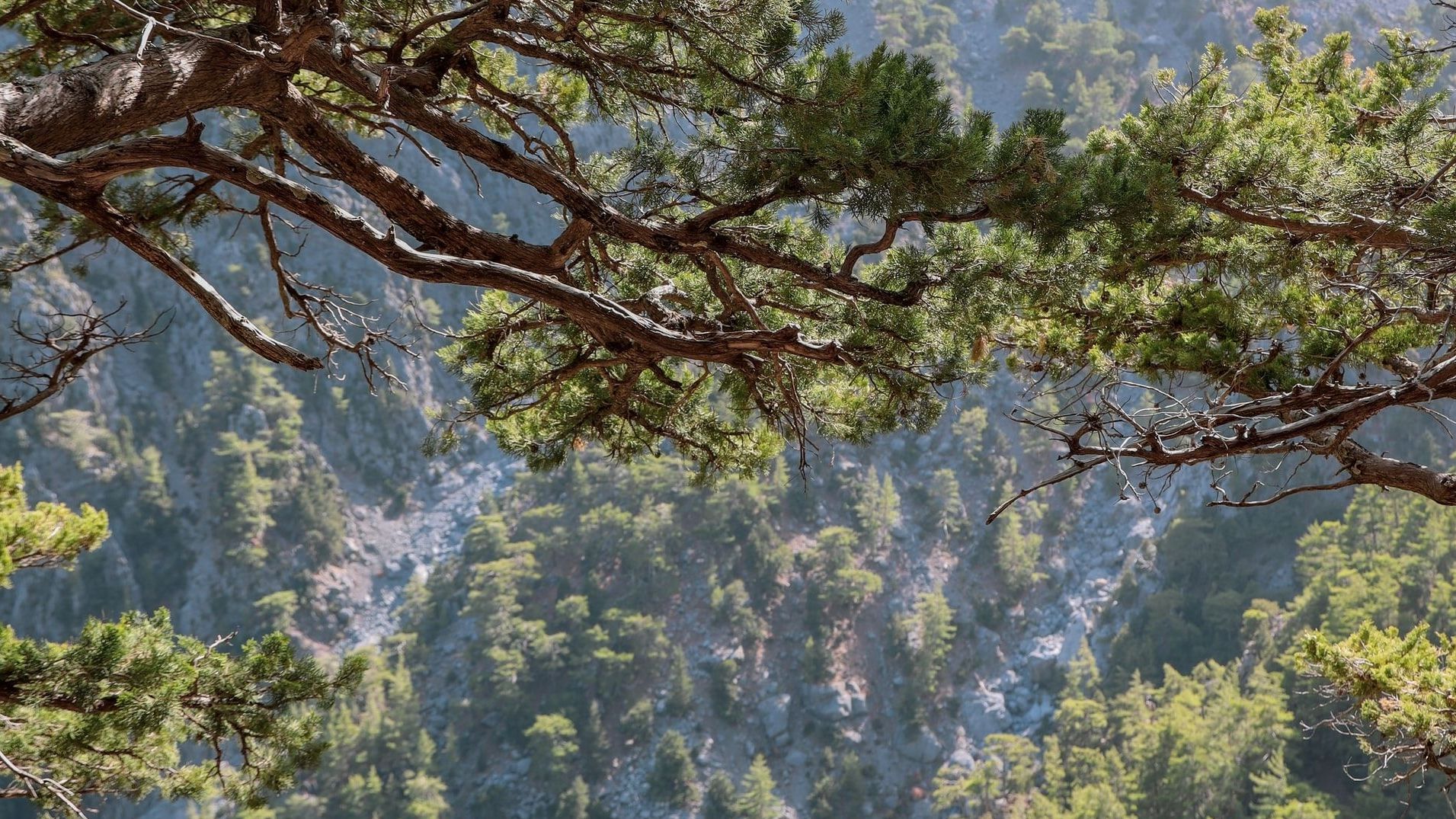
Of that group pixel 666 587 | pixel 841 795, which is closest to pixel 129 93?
pixel 841 795

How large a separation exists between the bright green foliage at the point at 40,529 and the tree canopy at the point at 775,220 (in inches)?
22.9

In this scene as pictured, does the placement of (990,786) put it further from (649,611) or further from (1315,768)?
(649,611)

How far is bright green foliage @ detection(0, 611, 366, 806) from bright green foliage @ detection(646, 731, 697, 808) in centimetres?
2123

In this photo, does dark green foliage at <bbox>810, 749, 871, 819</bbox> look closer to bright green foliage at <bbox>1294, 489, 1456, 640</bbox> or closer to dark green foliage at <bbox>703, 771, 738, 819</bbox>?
dark green foliage at <bbox>703, 771, 738, 819</bbox>

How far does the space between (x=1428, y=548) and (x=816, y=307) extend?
2095 centimetres

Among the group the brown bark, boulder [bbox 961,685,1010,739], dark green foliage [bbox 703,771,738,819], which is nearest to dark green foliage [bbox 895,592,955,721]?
boulder [bbox 961,685,1010,739]

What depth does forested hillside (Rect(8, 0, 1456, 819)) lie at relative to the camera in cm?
2214

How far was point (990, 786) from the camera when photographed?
21.2 metres

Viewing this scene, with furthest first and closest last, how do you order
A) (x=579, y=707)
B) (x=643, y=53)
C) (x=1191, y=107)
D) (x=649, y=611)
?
1. (x=649, y=611)
2. (x=579, y=707)
3. (x=1191, y=107)
4. (x=643, y=53)

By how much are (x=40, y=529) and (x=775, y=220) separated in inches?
88.4

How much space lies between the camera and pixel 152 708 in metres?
2.53

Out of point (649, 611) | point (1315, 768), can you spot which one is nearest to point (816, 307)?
point (1315, 768)

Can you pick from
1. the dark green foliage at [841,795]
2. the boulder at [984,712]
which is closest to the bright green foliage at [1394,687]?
the dark green foliage at [841,795]

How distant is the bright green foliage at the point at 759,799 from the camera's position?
73.0ft
